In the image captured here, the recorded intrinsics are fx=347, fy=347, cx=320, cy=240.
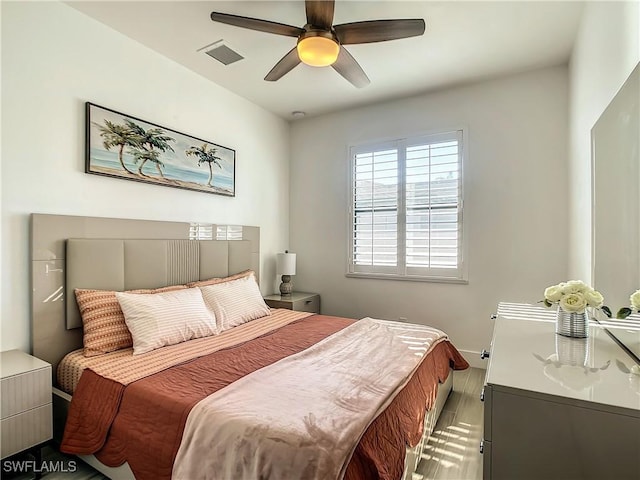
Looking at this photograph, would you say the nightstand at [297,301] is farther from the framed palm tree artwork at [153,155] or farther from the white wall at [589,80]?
the white wall at [589,80]

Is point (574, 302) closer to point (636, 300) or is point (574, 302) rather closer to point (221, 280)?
point (636, 300)

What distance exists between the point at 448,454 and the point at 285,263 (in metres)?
2.54

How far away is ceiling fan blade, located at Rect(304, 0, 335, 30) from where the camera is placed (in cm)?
191

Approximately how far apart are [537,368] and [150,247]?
2.67 metres

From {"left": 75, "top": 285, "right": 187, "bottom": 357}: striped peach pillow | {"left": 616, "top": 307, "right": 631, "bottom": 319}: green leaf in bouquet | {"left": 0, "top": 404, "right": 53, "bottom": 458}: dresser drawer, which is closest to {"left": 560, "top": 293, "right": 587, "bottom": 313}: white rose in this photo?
{"left": 616, "top": 307, "right": 631, "bottom": 319}: green leaf in bouquet

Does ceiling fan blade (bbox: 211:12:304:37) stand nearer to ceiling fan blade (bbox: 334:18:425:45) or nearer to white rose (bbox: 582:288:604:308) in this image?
ceiling fan blade (bbox: 334:18:425:45)

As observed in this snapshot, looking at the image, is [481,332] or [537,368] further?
[481,332]

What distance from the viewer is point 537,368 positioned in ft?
A: 4.08

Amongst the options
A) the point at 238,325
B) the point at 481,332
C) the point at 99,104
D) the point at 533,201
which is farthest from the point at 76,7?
the point at 481,332

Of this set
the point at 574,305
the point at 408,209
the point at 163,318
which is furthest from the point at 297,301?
the point at 574,305

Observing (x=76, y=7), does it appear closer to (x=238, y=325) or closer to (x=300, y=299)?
(x=238, y=325)

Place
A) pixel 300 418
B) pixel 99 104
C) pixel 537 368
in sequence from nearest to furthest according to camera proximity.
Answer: pixel 537 368
pixel 300 418
pixel 99 104

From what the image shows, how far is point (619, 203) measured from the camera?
1.55 metres

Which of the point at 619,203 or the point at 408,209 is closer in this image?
the point at 619,203
